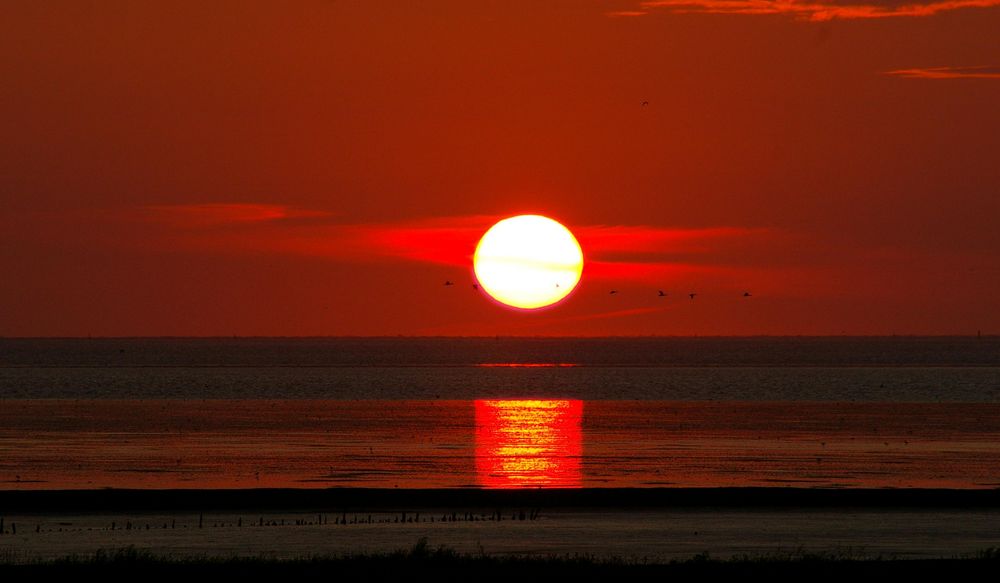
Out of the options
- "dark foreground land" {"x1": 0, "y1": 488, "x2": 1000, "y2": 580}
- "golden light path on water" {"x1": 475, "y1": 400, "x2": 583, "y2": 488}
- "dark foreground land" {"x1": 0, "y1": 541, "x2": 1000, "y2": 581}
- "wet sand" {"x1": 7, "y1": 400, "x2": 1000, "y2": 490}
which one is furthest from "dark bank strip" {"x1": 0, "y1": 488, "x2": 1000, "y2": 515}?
"dark foreground land" {"x1": 0, "y1": 541, "x2": 1000, "y2": 581}

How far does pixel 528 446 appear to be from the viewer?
5941 centimetres

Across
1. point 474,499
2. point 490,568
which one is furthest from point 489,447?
point 490,568

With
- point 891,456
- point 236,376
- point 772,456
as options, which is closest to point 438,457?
point 772,456

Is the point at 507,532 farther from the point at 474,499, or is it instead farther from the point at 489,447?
the point at 489,447

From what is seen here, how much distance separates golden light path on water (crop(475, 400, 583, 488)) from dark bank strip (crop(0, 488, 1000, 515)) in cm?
479

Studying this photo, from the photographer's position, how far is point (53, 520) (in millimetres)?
33250

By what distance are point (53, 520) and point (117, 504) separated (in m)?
2.89

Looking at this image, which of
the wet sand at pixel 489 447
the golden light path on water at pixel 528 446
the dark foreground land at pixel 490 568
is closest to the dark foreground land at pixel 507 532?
the dark foreground land at pixel 490 568

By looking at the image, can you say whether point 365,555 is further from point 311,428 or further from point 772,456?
point 311,428

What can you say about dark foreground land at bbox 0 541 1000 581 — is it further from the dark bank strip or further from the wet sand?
the wet sand

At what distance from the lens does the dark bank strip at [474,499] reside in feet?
119

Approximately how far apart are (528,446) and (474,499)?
2202 centimetres

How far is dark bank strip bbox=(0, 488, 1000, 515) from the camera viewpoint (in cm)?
3612

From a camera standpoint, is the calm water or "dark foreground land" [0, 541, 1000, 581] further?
the calm water
